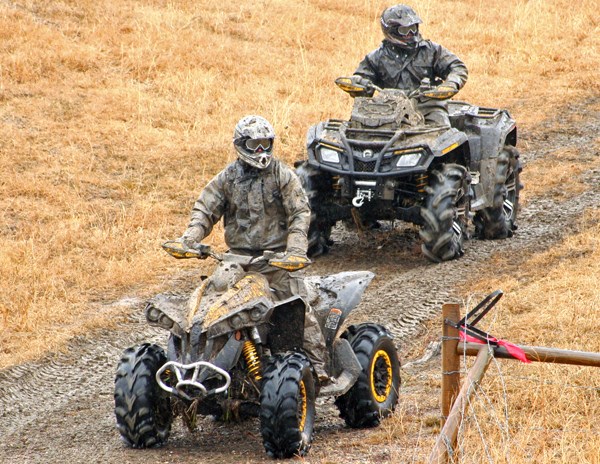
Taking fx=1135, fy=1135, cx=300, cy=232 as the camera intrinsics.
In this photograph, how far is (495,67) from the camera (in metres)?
22.8

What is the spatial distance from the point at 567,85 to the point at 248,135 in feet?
48.5

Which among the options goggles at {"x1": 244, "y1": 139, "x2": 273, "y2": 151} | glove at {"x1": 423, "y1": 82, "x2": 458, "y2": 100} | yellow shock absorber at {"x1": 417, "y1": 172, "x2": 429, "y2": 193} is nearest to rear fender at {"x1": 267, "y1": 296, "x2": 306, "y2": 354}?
goggles at {"x1": 244, "y1": 139, "x2": 273, "y2": 151}

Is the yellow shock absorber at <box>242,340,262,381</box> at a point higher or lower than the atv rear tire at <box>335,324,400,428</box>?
higher

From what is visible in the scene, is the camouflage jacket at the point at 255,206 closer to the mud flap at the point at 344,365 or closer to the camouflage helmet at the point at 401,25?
the mud flap at the point at 344,365

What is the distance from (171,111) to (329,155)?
6.47 meters

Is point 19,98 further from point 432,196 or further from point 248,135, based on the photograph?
point 248,135

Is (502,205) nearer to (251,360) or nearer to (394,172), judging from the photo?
(394,172)

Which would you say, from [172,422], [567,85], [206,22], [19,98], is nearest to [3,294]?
[172,422]

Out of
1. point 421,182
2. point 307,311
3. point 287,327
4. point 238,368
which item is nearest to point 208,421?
point 238,368

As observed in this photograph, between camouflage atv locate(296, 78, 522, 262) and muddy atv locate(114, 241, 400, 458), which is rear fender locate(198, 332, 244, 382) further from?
camouflage atv locate(296, 78, 522, 262)

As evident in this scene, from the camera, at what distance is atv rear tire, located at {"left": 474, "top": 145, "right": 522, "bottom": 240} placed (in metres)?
14.2

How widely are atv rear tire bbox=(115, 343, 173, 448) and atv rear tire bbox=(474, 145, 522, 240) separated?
7293mm

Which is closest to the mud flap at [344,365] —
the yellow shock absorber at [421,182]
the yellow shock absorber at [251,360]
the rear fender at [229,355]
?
the yellow shock absorber at [251,360]

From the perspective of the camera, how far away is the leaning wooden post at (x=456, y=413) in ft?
18.4
